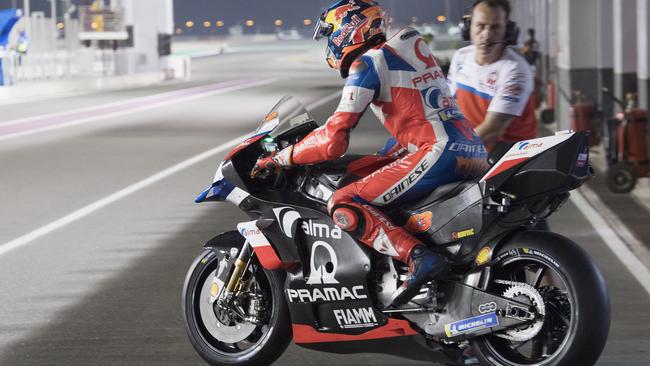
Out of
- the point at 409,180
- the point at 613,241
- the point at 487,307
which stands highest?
the point at 409,180

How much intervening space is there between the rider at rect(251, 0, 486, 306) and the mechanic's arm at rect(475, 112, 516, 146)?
4.56ft

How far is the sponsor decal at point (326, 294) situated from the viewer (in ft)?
21.5

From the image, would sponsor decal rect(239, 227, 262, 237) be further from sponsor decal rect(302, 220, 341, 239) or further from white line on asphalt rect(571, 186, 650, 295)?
white line on asphalt rect(571, 186, 650, 295)

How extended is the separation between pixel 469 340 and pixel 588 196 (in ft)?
30.0

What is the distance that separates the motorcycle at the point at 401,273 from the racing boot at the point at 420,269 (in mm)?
102

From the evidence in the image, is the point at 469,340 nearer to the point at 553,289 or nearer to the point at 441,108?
the point at 553,289

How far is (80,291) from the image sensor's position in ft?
31.3

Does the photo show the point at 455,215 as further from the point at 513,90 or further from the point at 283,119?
the point at 513,90

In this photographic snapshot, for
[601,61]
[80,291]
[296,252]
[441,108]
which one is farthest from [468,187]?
[601,61]

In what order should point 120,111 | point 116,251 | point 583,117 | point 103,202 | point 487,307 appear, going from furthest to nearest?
point 120,111, point 583,117, point 103,202, point 116,251, point 487,307

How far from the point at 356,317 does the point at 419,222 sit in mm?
547

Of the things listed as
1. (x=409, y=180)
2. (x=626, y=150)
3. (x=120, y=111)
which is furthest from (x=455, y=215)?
(x=120, y=111)

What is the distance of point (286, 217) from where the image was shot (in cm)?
674

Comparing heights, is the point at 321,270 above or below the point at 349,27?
below
